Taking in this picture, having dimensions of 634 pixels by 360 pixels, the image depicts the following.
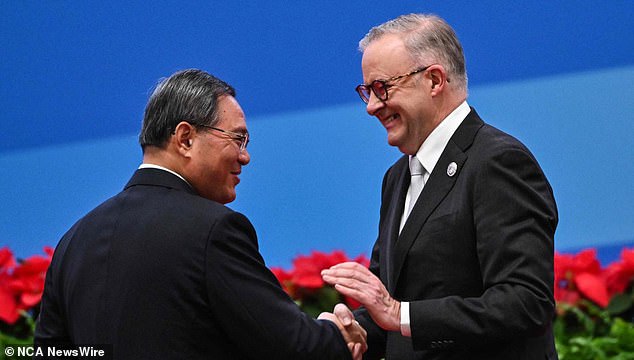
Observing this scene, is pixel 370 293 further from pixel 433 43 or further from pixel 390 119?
pixel 433 43

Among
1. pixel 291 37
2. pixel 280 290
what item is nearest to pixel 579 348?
pixel 280 290

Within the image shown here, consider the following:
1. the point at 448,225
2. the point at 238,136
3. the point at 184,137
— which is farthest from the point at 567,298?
the point at 184,137

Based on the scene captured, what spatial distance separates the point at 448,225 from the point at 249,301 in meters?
0.44

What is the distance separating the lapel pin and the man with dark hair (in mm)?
433

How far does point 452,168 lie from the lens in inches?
89.9

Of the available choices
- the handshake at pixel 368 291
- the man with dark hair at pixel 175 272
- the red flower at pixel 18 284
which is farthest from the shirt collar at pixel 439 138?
the red flower at pixel 18 284

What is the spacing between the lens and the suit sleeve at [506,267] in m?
2.09

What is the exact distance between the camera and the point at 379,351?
259 cm

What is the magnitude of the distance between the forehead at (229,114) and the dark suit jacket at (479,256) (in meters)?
0.43

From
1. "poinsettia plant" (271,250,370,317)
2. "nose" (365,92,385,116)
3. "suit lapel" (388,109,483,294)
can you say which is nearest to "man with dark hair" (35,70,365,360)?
"suit lapel" (388,109,483,294)

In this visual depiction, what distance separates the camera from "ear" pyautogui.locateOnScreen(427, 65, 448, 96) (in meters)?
2.38

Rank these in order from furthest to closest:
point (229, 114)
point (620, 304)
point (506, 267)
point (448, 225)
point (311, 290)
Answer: point (311, 290)
point (620, 304)
point (229, 114)
point (448, 225)
point (506, 267)

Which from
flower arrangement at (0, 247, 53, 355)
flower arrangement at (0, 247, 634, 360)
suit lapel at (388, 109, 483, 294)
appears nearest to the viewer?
suit lapel at (388, 109, 483, 294)

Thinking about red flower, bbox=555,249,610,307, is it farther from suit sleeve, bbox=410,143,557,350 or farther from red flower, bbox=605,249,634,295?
suit sleeve, bbox=410,143,557,350
